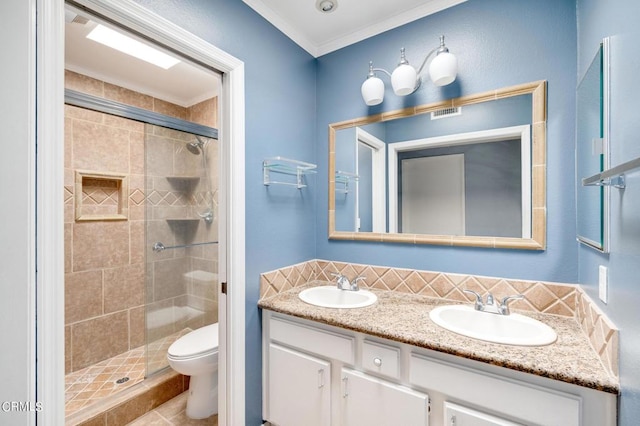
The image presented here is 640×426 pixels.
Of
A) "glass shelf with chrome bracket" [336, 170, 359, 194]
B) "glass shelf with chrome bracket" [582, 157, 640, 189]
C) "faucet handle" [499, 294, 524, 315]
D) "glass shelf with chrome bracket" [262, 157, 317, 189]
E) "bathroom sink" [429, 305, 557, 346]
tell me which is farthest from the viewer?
"glass shelf with chrome bracket" [336, 170, 359, 194]

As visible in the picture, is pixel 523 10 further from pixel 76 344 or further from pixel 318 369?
A: pixel 76 344

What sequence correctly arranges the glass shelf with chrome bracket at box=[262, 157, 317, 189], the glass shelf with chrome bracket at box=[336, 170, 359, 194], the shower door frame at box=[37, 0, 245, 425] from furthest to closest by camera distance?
the glass shelf with chrome bracket at box=[336, 170, 359, 194], the glass shelf with chrome bracket at box=[262, 157, 317, 189], the shower door frame at box=[37, 0, 245, 425]

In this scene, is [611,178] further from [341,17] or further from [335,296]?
[341,17]

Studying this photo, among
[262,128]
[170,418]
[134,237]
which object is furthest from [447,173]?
[134,237]

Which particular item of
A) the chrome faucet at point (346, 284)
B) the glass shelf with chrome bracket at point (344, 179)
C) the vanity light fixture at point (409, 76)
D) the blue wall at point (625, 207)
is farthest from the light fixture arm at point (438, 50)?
the chrome faucet at point (346, 284)

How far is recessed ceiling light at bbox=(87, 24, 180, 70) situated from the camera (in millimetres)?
1684

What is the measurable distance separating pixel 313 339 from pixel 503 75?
171 centimetres

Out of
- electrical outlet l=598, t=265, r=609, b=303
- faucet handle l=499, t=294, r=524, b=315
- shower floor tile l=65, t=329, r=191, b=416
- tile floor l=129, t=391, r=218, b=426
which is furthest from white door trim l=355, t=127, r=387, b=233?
shower floor tile l=65, t=329, r=191, b=416

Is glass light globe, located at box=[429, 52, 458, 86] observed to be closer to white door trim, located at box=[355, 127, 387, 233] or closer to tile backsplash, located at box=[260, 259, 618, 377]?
white door trim, located at box=[355, 127, 387, 233]

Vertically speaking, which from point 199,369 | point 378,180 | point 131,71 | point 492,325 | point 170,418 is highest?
point 131,71

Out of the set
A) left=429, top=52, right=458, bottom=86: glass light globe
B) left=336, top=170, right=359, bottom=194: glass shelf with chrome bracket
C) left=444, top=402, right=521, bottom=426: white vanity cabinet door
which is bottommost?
left=444, top=402, right=521, bottom=426: white vanity cabinet door

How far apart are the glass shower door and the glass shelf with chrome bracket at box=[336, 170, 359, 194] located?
109cm

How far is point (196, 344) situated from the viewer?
1.86 m

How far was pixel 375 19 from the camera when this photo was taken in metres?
1.73
